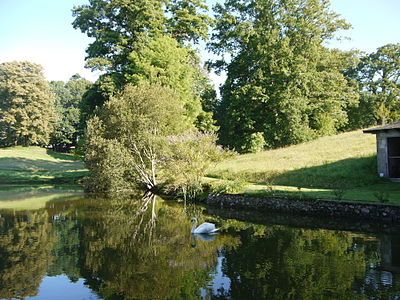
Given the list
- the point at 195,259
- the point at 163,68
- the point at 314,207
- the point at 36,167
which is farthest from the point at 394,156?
the point at 36,167

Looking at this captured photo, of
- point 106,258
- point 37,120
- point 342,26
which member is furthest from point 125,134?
point 37,120

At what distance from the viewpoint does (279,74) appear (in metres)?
38.2

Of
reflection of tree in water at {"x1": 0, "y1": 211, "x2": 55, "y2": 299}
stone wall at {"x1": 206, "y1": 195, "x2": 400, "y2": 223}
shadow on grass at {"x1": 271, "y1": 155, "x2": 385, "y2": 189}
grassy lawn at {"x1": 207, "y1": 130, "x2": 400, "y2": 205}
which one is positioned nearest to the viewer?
reflection of tree in water at {"x1": 0, "y1": 211, "x2": 55, "y2": 299}

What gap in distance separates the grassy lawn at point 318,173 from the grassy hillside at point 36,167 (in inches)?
864

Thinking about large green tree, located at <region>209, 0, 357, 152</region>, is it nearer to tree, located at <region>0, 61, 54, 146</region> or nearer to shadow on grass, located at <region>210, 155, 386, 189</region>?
shadow on grass, located at <region>210, 155, 386, 189</region>

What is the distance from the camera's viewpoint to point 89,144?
27.7 metres

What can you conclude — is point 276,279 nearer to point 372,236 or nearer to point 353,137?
point 372,236

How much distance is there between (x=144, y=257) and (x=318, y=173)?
51.1 ft

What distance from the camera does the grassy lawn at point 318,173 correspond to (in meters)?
18.8

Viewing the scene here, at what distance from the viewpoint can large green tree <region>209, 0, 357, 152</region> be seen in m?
A: 38.1

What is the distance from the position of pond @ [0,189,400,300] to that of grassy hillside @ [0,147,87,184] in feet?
84.2

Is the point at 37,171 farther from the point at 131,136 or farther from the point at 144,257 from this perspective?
the point at 144,257

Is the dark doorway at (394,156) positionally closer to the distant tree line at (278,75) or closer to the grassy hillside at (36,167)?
the distant tree line at (278,75)

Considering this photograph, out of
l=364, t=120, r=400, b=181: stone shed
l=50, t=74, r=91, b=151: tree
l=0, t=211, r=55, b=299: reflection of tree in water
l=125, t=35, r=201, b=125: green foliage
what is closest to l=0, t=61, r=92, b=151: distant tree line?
l=50, t=74, r=91, b=151: tree
